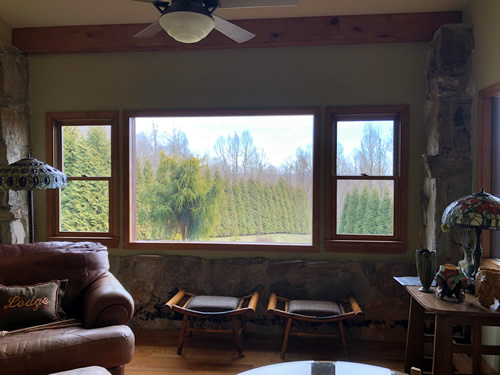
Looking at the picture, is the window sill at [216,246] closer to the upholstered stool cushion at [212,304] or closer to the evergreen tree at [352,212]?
the evergreen tree at [352,212]

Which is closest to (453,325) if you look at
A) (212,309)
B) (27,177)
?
(212,309)

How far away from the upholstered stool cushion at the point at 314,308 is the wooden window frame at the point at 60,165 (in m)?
1.78

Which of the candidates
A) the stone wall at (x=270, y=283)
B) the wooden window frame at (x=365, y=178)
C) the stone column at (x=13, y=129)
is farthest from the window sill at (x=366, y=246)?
the stone column at (x=13, y=129)

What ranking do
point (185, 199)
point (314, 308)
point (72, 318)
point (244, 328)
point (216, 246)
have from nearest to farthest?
point (72, 318)
point (314, 308)
point (244, 328)
point (216, 246)
point (185, 199)

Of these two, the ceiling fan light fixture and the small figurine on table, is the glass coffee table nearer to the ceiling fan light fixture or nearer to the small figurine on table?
the small figurine on table

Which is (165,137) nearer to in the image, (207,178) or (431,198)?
(207,178)

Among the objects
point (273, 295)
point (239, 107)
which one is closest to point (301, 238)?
point (273, 295)

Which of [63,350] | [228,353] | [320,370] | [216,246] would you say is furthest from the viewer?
[216,246]

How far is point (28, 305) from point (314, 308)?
79.6 inches

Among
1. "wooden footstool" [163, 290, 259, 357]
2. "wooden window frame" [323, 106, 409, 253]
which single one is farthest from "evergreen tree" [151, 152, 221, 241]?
"wooden window frame" [323, 106, 409, 253]

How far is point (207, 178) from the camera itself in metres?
3.46

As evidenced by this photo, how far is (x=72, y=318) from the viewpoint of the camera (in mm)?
2539

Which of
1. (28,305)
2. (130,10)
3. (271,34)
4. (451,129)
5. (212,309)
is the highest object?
(130,10)

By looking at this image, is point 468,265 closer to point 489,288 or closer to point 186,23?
point 489,288
